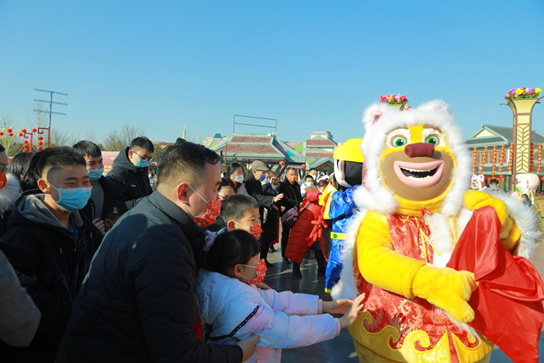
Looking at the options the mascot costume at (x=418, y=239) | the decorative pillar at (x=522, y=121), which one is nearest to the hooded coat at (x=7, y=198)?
the mascot costume at (x=418, y=239)

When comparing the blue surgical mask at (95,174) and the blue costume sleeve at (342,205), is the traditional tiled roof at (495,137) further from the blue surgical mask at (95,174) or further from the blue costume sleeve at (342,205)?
the blue surgical mask at (95,174)

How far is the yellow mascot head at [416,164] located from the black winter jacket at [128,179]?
2565 mm

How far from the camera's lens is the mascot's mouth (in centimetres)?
233

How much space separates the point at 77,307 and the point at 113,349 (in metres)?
0.24

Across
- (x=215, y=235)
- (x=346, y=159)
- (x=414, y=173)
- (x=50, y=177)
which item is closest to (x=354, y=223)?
(x=414, y=173)

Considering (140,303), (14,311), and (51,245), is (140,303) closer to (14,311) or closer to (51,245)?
(14,311)

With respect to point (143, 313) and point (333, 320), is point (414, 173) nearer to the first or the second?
point (333, 320)

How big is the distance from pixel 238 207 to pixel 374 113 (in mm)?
1299

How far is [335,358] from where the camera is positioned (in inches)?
136

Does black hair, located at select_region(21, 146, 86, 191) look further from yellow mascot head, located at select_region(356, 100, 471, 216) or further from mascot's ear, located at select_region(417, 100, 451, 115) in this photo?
mascot's ear, located at select_region(417, 100, 451, 115)

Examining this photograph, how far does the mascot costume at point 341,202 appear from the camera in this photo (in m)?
3.73

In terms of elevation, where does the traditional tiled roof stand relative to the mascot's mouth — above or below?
above

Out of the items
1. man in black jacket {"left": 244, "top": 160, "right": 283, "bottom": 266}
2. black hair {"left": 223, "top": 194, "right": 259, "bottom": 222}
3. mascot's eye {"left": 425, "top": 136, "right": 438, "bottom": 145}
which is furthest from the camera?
man in black jacket {"left": 244, "top": 160, "right": 283, "bottom": 266}

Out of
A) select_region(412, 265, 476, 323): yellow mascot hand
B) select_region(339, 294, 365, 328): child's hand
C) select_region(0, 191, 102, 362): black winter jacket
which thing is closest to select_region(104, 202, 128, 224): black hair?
select_region(0, 191, 102, 362): black winter jacket
